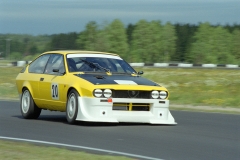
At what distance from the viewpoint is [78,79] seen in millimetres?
11570

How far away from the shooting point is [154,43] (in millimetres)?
141000

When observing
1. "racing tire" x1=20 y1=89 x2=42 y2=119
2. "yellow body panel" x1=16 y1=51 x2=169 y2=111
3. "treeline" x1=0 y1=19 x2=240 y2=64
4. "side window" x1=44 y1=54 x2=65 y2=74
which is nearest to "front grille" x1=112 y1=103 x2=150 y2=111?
"yellow body panel" x1=16 y1=51 x2=169 y2=111

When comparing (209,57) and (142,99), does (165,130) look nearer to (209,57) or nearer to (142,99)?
(142,99)

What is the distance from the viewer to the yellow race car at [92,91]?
1114cm

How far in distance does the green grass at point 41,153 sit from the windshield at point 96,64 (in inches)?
157

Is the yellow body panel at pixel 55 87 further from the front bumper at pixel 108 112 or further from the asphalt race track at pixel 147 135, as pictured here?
the asphalt race track at pixel 147 135

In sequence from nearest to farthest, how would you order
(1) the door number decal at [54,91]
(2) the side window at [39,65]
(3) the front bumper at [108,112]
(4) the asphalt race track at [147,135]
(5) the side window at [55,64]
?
(4) the asphalt race track at [147,135]
(3) the front bumper at [108,112]
(1) the door number decal at [54,91]
(5) the side window at [55,64]
(2) the side window at [39,65]

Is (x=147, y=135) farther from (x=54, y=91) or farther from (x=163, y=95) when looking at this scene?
(x=54, y=91)

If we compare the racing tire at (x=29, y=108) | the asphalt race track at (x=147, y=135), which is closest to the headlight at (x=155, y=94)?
the asphalt race track at (x=147, y=135)

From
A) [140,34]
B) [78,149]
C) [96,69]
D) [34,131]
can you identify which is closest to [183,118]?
[96,69]

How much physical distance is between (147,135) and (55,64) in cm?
362

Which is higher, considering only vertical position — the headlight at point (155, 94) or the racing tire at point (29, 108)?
the headlight at point (155, 94)

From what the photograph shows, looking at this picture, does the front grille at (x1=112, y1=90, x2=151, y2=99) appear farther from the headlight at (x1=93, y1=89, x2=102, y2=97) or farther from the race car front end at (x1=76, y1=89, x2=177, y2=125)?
the headlight at (x1=93, y1=89, x2=102, y2=97)

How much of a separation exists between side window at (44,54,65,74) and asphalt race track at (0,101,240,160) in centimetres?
107
